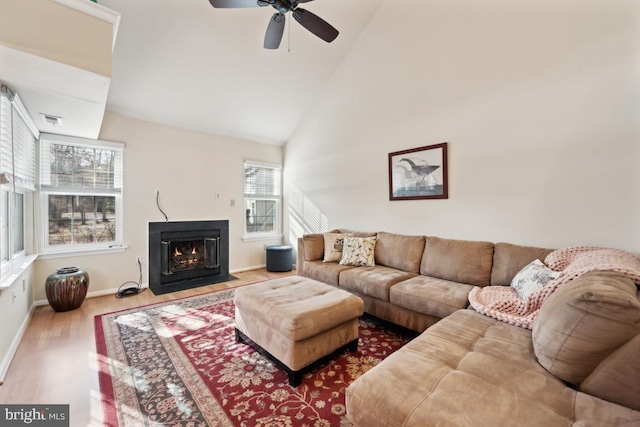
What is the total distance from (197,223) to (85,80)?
103 inches

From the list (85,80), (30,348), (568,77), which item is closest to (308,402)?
(30,348)

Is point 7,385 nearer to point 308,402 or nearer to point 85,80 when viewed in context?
point 308,402

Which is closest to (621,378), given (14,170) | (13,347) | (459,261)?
(459,261)

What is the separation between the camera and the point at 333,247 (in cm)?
358

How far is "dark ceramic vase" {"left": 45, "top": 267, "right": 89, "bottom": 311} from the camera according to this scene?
2.91 metres

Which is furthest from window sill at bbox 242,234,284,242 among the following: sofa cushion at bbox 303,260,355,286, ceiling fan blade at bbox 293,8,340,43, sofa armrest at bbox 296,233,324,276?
ceiling fan blade at bbox 293,8,340,43

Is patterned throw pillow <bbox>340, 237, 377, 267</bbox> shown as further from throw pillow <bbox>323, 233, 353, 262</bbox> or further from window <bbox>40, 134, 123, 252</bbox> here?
window <bbox>40, 134, 123, 252</bbox>

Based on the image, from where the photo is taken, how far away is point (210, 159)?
4.49 metres

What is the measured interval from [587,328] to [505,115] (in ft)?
7.27

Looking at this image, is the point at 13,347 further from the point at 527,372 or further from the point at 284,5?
the point at 527,372

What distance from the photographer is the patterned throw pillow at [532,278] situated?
187 centimetres

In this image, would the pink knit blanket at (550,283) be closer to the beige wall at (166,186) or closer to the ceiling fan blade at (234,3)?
the ceiling fan blade at (234,3)

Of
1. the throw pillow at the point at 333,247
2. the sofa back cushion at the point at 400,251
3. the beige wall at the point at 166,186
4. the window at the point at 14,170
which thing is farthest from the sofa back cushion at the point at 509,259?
the window at the point at 14,170

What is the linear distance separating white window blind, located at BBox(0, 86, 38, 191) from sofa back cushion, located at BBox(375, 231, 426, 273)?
11.6ft
